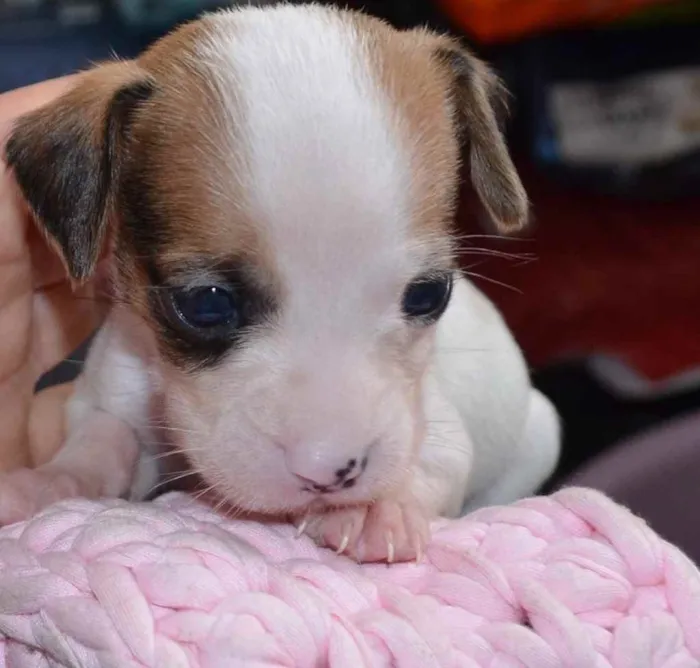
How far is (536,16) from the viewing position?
120 inches

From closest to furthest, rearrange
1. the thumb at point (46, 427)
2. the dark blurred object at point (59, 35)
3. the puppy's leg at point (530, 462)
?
the thumb at point (46, 427) < the puppy's leg at point (530, 462) < the dark blurred object at point (59, 35)

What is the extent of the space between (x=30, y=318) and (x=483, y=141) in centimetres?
83

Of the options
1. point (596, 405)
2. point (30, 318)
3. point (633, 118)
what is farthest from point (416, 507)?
point (633, 118)

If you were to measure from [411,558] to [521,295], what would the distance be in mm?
2173

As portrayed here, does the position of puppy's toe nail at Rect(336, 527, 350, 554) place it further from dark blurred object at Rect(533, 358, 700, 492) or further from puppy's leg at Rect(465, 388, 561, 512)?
dark blurred object at Rect(533, 358, 700, 492)

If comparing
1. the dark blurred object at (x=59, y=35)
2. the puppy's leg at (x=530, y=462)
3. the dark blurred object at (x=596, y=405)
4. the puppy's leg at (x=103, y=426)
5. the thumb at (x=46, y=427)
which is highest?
the dark blurred object at (x=59, y=35)

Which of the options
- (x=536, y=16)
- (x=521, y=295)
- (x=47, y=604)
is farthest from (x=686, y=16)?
(x=47, y=604)

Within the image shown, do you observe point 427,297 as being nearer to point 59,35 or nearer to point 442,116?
point 442,116

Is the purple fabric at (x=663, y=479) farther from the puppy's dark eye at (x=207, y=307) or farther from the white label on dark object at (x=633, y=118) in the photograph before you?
the white label on dark object at (x=633, y=118)

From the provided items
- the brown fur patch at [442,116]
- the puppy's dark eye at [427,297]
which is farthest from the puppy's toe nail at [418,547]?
the brown fur patch at [442,116]

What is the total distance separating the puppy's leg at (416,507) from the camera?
1.30m

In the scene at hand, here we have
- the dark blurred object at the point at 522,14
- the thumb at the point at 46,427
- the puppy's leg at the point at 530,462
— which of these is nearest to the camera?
the thumb at the point at 46,427

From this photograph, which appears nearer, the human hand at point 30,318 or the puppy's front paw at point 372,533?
the puppy's front paw at point 372,533

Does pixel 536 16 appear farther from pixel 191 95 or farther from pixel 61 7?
pixel 191 95
